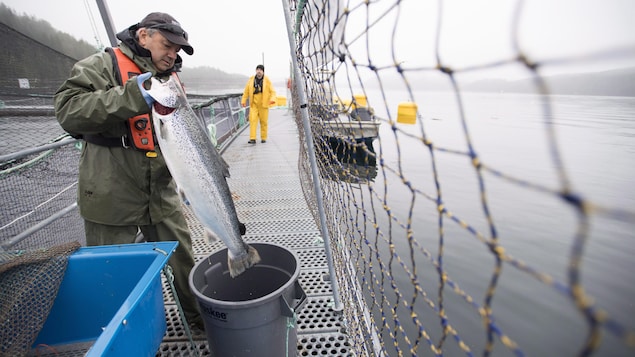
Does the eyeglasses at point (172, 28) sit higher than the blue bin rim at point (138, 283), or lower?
higher

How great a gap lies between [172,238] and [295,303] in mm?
1085

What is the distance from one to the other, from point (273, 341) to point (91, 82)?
188cm

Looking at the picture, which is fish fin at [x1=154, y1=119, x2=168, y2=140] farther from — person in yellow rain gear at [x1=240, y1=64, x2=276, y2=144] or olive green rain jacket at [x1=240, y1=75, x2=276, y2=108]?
olive green rain jacket at [x1=240, y1=75, x2=276, y2=108]

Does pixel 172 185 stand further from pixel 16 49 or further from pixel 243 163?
pixel 16 49

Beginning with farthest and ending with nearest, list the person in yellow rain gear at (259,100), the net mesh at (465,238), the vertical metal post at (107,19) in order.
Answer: the person in yellow rain gear at (259,100) → the vertical metal post at (107,19) → the net mesh at (465,238)

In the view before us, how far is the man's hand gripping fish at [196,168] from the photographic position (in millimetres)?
1983

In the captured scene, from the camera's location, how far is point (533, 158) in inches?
462

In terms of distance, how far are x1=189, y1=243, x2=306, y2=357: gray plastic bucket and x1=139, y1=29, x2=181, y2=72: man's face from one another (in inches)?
54.3

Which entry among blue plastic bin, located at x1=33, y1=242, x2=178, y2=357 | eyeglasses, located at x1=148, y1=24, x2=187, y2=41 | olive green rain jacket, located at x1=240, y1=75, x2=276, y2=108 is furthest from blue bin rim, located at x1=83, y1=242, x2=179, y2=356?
olive green rain jacket, located at x1=240, y1=75, x2=276, y2=108

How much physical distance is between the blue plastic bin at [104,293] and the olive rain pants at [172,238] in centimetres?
22

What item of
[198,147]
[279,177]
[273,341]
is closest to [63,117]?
[198,147]

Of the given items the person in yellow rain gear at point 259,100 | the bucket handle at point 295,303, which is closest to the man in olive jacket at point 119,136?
the bucket handle at point 295,303

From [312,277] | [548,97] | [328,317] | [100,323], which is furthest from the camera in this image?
[312,277]

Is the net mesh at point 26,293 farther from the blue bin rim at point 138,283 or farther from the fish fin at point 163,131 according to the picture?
the fish fin at point 163,131
